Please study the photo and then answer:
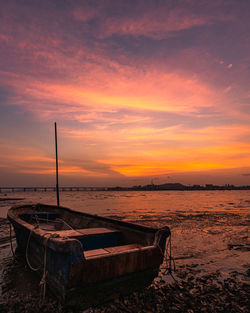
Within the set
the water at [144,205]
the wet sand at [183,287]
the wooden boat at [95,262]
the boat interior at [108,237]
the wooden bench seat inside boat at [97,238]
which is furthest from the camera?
the water at [144,205]

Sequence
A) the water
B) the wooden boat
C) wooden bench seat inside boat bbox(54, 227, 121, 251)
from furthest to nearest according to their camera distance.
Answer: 1. the water
2. wooden bench seat inside boat bbox(54, 227, 121, 251)
3. the wooden boat

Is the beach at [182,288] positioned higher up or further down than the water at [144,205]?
higher up

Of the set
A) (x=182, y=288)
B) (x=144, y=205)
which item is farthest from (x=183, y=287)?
(x=144, y=205)

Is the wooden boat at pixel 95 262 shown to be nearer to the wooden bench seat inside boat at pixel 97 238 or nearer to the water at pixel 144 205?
the wooden bench seat inside boat at pixel 97 238

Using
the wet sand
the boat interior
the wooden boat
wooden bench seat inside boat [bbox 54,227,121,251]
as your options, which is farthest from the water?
the wooden boat

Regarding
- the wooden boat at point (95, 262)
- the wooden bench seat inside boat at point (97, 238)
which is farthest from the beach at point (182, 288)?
the wooden bench seat inside boat at point (97, 238)

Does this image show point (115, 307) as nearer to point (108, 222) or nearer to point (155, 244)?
point (155, 244)

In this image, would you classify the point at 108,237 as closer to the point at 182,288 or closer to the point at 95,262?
the point at 95,262

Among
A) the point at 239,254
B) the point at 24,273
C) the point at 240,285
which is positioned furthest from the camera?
the point at 239,254

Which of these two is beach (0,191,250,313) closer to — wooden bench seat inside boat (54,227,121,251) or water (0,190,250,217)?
wooden bench seat inside boat (54,227,121,251)

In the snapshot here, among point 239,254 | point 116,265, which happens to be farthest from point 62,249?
point 239,254

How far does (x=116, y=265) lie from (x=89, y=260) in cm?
68

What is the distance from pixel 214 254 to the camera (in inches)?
350

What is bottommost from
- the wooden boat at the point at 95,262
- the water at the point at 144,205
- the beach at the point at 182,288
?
the water at the point at 144,205
